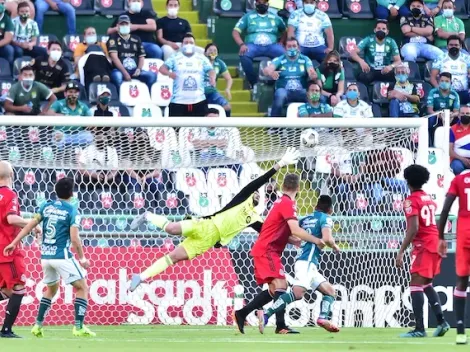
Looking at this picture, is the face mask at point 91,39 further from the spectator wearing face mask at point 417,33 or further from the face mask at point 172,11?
the spectator wearing face mask at point 417,33

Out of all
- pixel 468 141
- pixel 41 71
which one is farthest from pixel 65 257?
pixel 468 141

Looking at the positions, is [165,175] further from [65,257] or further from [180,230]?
[65,257]

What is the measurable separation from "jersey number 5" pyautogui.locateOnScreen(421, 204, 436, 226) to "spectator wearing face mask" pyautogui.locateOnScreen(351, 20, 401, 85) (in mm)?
7925

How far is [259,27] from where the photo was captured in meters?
21.1

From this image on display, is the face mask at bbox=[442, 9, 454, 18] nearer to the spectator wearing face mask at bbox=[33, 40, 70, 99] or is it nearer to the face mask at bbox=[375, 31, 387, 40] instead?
the face mask at bbox=[375, 31, 387, 40]

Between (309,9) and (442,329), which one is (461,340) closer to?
(442,329)

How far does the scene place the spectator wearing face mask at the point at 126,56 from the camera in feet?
65.4

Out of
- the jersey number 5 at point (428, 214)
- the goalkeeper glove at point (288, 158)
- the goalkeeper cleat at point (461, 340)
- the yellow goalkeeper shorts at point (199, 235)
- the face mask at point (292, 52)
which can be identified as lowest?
the goalkeeper cleat at point (461, 340)

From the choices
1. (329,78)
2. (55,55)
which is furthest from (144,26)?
(329,78)

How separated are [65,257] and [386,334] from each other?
3.54 metres

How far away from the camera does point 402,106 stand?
20625mm

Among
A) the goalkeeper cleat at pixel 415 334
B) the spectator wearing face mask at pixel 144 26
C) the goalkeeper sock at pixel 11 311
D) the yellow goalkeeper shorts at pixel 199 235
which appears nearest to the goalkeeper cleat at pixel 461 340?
the goalkeeper cleat at pixel 415 334

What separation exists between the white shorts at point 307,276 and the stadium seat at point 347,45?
24.9 ft

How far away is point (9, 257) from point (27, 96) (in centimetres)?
532
